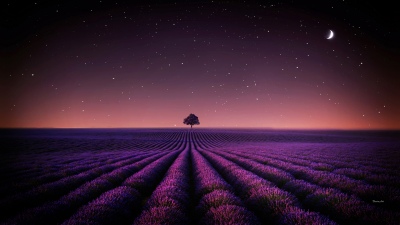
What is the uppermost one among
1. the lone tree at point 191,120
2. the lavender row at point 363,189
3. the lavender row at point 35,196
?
the lone tree at point 191,120

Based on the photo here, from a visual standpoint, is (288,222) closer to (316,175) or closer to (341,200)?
(341,200)

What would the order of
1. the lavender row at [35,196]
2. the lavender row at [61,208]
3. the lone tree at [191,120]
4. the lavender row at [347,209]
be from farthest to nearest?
the lone tree at [191,120] < the lavender row at [35,196] < the lavender row at [61,208] < the lavender row at [347,209]

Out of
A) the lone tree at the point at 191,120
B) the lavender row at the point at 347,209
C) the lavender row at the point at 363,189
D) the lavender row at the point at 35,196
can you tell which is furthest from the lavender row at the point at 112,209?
the lone tree at the point at 191,120

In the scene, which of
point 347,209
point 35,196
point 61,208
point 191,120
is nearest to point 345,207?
point 347,209

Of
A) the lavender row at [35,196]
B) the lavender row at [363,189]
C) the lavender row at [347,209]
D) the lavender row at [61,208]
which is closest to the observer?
the lavender row at [347,209]

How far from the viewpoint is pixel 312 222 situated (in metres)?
3.29

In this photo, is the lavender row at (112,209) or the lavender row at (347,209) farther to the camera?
the lavender row at (112,209)

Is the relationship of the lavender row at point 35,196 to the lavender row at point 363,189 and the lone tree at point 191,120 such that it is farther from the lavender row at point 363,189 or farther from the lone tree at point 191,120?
the lone tree at point 191,120

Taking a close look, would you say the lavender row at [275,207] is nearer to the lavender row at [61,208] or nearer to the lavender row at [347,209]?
the lavender row at [347,209]

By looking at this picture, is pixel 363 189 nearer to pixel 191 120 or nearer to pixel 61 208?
pixel 61 208

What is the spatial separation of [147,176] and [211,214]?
5.16m

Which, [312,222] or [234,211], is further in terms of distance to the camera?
[234,211]

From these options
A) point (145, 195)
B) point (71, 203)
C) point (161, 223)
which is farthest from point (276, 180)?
point (71, 203)

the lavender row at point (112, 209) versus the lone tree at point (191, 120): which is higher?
the lone tree at point (191, 120)
